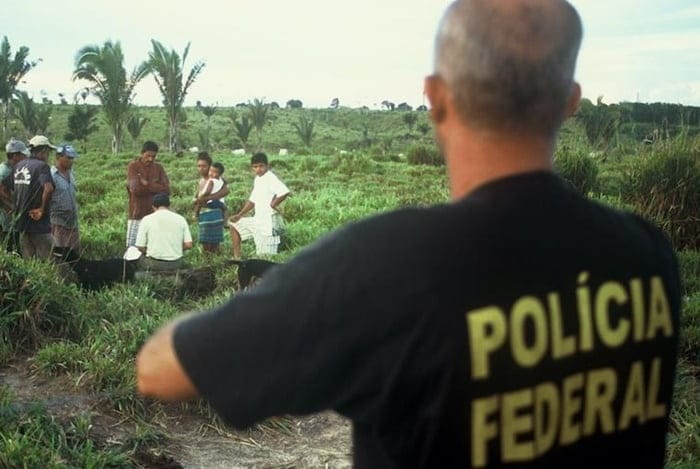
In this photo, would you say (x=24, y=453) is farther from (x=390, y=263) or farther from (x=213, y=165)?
(x=213, y=165)

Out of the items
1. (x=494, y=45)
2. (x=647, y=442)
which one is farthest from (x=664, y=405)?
(x=494, y=45)

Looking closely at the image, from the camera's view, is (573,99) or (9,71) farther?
(9,71)

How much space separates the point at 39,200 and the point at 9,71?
25.9 meters

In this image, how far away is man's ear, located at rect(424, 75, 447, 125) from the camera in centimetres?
113

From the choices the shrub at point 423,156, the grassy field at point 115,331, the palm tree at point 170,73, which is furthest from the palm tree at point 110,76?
the grassy field at point 115,331

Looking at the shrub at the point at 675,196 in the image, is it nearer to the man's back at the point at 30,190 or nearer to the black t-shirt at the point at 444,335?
the man's back at the point at 30,190

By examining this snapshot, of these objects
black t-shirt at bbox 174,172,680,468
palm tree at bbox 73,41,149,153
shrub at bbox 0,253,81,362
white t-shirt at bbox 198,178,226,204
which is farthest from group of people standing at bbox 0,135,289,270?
palm tree at bbox 73,41,149,153

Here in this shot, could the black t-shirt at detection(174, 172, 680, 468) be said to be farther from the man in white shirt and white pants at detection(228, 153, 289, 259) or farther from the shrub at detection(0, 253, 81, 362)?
the man in white shirt and white pants at detection(228, 153, 289, 259)

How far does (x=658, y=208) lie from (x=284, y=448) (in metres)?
6.19

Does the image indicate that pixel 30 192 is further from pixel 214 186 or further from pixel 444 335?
pixel 444 335

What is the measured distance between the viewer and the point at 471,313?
1.01 metres

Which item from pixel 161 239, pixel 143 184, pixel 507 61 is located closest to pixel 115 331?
pixel 161 239

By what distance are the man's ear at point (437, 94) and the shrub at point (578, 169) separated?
10.9m

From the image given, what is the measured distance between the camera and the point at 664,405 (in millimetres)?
1232
